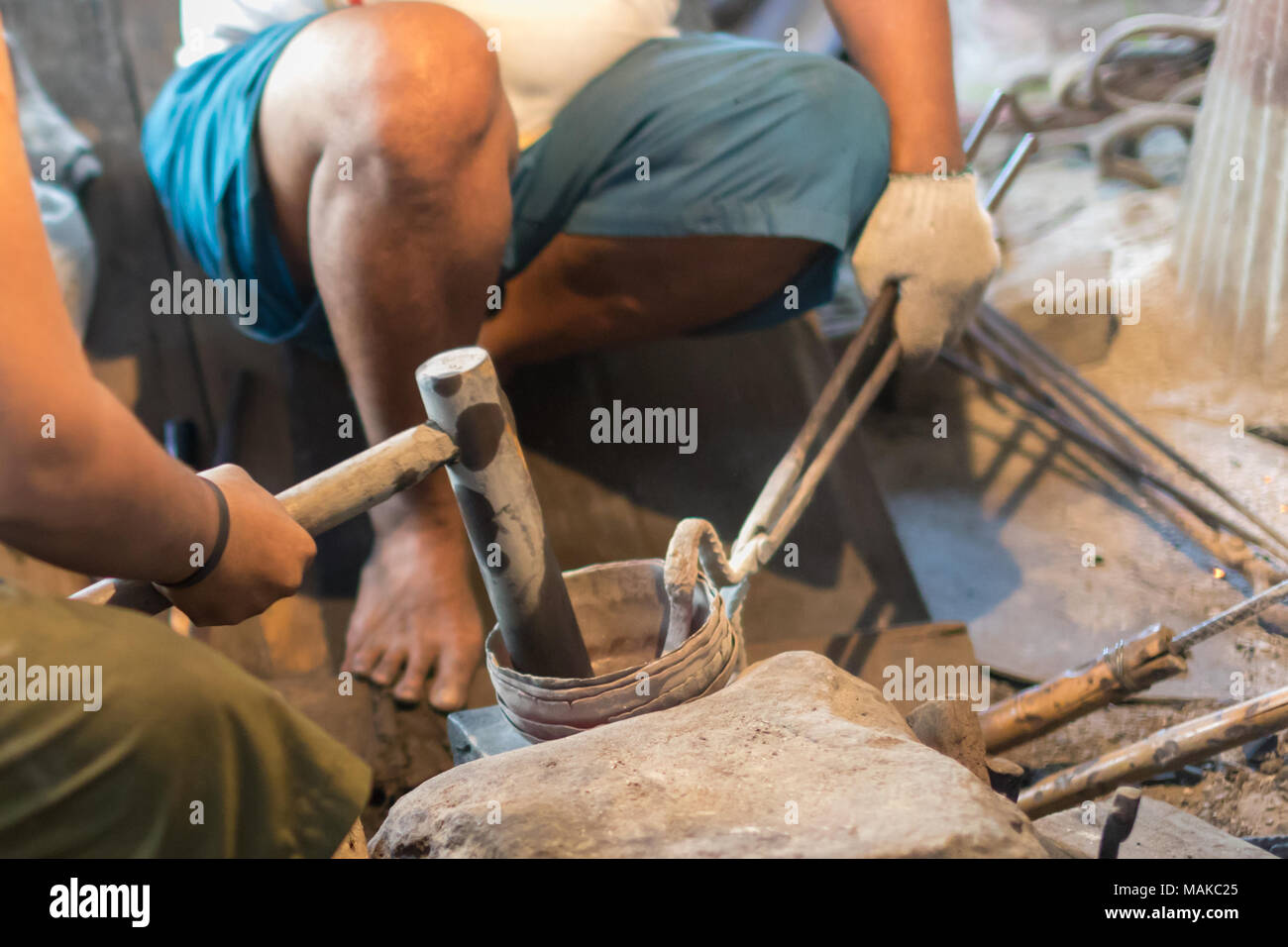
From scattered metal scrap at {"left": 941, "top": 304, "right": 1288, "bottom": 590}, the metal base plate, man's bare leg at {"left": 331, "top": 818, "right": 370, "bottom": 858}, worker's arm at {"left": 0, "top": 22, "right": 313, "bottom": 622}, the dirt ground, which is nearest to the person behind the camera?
worker's arm at {"left": 0, "top": 22, "right": 313, "bottom": 622}

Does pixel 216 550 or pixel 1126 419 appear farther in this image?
pixel 1126 419

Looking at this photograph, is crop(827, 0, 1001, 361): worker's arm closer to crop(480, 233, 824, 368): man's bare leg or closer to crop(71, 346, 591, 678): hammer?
crop(480, 233, 824, 368): man's bare leg

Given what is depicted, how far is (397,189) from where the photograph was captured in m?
0.97

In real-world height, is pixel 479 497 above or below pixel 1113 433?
above

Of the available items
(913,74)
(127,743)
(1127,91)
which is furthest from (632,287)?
(1127,91)

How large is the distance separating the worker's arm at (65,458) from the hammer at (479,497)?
0.21ft

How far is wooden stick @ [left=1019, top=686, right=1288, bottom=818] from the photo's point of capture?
0.76 metres

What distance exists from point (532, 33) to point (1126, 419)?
3.43ft

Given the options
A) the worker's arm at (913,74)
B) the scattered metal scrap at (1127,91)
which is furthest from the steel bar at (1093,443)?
the scattered metal scrap at (1127,91)

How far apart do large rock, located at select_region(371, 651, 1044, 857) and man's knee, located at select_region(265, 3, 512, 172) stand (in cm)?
57

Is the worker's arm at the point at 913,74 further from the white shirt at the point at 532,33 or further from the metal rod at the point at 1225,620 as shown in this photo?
the metal rod at the point at 1225,620

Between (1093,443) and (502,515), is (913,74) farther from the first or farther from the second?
(502,515)

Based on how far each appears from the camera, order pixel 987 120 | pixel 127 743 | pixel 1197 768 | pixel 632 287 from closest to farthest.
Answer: pixel 127 743 → pixel 1197 768 → pixel 632 287 → pixel 987 120

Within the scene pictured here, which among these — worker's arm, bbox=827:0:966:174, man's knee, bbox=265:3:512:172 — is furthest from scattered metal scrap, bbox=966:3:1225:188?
man's knee, bbox=265:3:512:172
